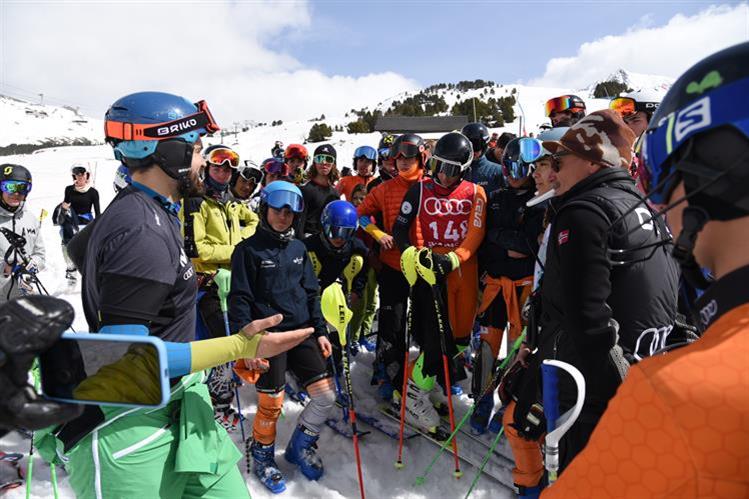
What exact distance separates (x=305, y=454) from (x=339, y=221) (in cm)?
239

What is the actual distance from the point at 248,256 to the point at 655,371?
142 inches

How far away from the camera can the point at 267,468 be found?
398cm

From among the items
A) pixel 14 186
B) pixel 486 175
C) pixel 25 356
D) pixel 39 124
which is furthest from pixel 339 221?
pixel 39 124

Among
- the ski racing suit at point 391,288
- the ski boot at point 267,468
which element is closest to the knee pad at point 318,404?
the ski boot at point 267,468

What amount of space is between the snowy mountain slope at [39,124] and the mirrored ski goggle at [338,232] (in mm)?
106040

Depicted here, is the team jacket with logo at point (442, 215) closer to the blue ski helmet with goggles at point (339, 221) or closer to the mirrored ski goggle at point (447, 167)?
the mirrored ski goggle at point (447, 167)

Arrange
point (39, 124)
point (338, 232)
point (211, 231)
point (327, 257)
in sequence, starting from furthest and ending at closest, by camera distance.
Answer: point (39, 124), point (327, 257), point (338, 232), point (211, 231)

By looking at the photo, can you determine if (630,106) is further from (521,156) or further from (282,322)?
(282,322)

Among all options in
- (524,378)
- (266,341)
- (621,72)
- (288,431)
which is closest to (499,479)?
(524,378)

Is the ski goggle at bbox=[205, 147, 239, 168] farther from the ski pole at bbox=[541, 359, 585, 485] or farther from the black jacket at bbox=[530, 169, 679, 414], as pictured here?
the ski pole at bbox=[541, 359, 585, 485]

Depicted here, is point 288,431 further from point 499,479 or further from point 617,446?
point 617,446

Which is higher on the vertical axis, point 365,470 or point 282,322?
point 282,322

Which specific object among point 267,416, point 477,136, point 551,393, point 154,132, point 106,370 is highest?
point 477,136

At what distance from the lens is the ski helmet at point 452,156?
185 inches
